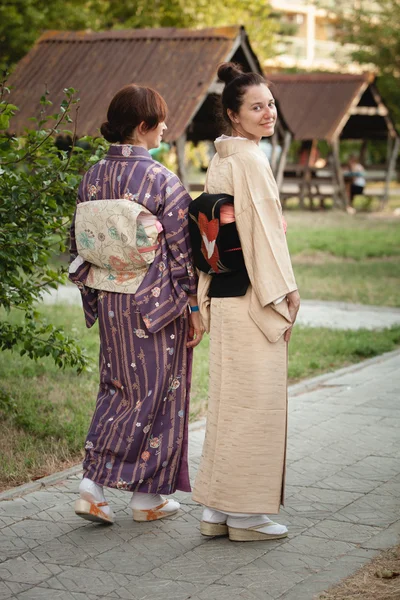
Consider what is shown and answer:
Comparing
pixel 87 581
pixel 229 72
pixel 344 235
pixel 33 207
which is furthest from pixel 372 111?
pixel 87 581

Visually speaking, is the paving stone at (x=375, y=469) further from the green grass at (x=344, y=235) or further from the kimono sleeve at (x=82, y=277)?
the green grass at (x=344, y=235)

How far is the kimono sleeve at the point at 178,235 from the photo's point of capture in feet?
13.5

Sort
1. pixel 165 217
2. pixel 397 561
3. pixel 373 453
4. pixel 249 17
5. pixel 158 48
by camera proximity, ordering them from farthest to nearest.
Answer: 1. pixel 249 17
2. pixel 158 48
3. pixel 373 453
4. pixel 165 217
5. pixel 397 561

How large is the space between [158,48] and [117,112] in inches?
476

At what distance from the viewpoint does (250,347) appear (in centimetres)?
399

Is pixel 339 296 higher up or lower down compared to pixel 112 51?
lower down

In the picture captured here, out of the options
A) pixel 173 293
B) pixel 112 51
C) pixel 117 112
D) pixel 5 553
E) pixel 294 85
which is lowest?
pixel 5 553

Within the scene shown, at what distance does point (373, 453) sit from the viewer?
17.6ft

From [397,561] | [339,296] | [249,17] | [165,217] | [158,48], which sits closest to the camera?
[397,561]

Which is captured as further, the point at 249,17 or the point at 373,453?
the point at 249,17

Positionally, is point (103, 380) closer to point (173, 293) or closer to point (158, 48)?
point (173, 293)

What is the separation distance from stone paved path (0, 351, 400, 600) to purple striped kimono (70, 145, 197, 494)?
28cm

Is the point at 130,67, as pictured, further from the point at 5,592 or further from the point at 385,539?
the point at 5,592

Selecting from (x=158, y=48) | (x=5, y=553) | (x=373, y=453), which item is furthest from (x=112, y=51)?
(x=5, y=553)
